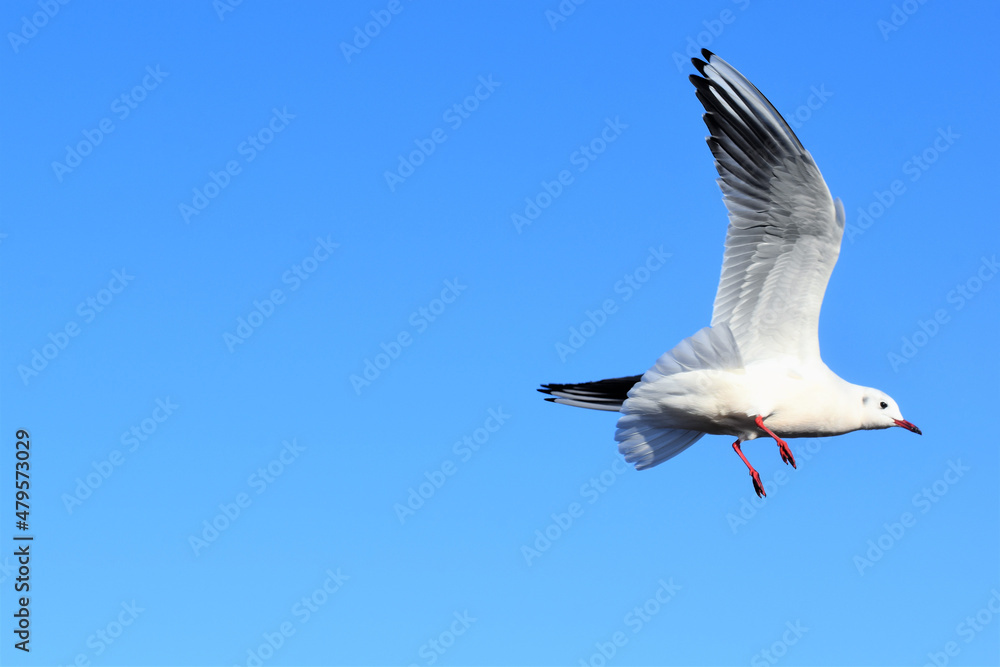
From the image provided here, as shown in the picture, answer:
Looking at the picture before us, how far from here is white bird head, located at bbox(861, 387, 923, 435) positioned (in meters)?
10.6

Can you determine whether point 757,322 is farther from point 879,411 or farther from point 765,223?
point 879,411

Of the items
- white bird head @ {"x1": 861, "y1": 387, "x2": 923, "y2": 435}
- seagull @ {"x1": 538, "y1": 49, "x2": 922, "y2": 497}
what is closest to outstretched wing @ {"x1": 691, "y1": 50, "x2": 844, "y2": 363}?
seagull @ {"x1": 538, "y1": 49, "x2": 922, "y2": 497}

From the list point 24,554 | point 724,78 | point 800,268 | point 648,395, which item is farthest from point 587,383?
point 24,554

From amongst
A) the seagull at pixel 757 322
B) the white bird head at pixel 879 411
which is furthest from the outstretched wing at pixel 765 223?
the white bird head at pixel 879 411

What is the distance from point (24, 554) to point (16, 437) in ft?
3.66

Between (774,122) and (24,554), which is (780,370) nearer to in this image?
(774,122)

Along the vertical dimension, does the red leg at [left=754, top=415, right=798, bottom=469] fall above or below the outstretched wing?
below

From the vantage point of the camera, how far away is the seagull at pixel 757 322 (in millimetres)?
9945

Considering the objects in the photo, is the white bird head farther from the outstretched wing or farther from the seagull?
the outstretched wing

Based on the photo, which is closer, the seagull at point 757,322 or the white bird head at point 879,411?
the seagull at point 757,322

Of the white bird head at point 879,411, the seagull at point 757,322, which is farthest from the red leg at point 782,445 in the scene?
the white bird head at point 879,411

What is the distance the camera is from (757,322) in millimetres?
10469

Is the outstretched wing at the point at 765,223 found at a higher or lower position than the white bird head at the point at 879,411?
higher

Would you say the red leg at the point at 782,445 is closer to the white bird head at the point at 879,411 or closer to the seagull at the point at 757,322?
the seagull at the point at 757,322
